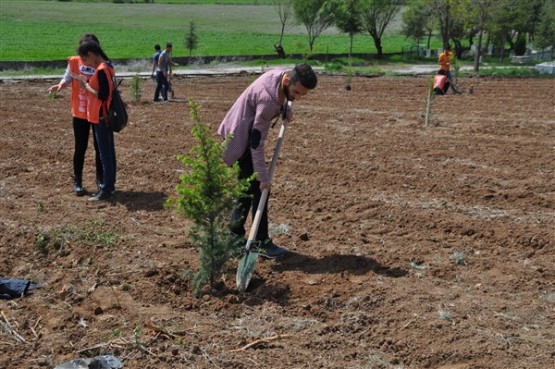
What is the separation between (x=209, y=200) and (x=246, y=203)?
2.86 ft

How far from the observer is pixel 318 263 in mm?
5930

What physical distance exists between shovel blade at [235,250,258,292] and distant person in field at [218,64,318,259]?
0.39 ft

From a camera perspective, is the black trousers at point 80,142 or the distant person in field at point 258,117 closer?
the distant person in field at point 258,117

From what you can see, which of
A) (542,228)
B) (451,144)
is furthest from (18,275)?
(451,144)

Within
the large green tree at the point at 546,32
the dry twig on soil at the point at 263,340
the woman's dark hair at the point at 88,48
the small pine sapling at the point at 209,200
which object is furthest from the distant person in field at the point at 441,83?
the large green tree at the point at 546,32

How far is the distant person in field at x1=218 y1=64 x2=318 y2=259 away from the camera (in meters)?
5.33

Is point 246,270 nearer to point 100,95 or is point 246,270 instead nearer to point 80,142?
point 100,95

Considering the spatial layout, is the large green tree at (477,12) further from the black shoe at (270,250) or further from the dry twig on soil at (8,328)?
the dry twig on soil at (8,328)

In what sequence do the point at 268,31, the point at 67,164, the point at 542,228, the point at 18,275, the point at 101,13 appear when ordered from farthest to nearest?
the point at 101,13 → the point at 268,31 → the point at 67,164 → the point at 542,228 → the point at 18,275

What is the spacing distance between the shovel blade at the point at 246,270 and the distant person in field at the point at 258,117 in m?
0.12

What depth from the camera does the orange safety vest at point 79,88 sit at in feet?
25.1

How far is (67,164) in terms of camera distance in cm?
960

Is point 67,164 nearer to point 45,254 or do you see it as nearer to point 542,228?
point 45,254

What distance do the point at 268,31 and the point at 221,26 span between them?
222 inches
